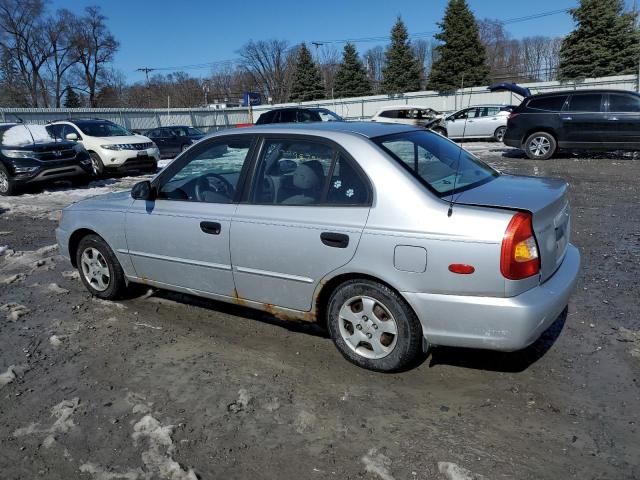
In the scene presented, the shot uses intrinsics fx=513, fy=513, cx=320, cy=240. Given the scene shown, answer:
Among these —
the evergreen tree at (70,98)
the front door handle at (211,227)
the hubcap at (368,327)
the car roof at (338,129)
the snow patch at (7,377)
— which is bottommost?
the snow patch at (7,377)

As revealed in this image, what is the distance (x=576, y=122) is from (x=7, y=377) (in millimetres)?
13306

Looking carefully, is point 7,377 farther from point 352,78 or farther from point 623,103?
point 352,78

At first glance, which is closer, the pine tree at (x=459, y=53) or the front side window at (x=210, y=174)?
the front side window at (x=210, y=174)

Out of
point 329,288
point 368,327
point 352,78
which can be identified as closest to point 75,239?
point 329,288

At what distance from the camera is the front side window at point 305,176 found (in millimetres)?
3301

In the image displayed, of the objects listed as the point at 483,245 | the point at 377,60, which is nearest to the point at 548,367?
the point at 483,245

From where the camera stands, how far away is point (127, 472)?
254cm

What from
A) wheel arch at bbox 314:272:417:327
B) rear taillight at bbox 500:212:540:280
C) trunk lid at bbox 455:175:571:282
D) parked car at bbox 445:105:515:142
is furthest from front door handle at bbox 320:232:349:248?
parked car at bbox 445:105:515:142

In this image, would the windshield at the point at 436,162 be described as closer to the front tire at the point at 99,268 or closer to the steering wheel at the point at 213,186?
the steering wheel at the point at 213,186

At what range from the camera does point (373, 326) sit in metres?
3.29

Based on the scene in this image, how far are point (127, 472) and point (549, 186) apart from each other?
10.3 feet

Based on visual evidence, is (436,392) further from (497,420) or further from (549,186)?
(549,186)

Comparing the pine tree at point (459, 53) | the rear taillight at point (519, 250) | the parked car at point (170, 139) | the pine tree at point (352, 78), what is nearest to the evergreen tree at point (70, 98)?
the pine tree at point (352, 78)

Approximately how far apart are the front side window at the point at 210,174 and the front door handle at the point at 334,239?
0.88 meters
